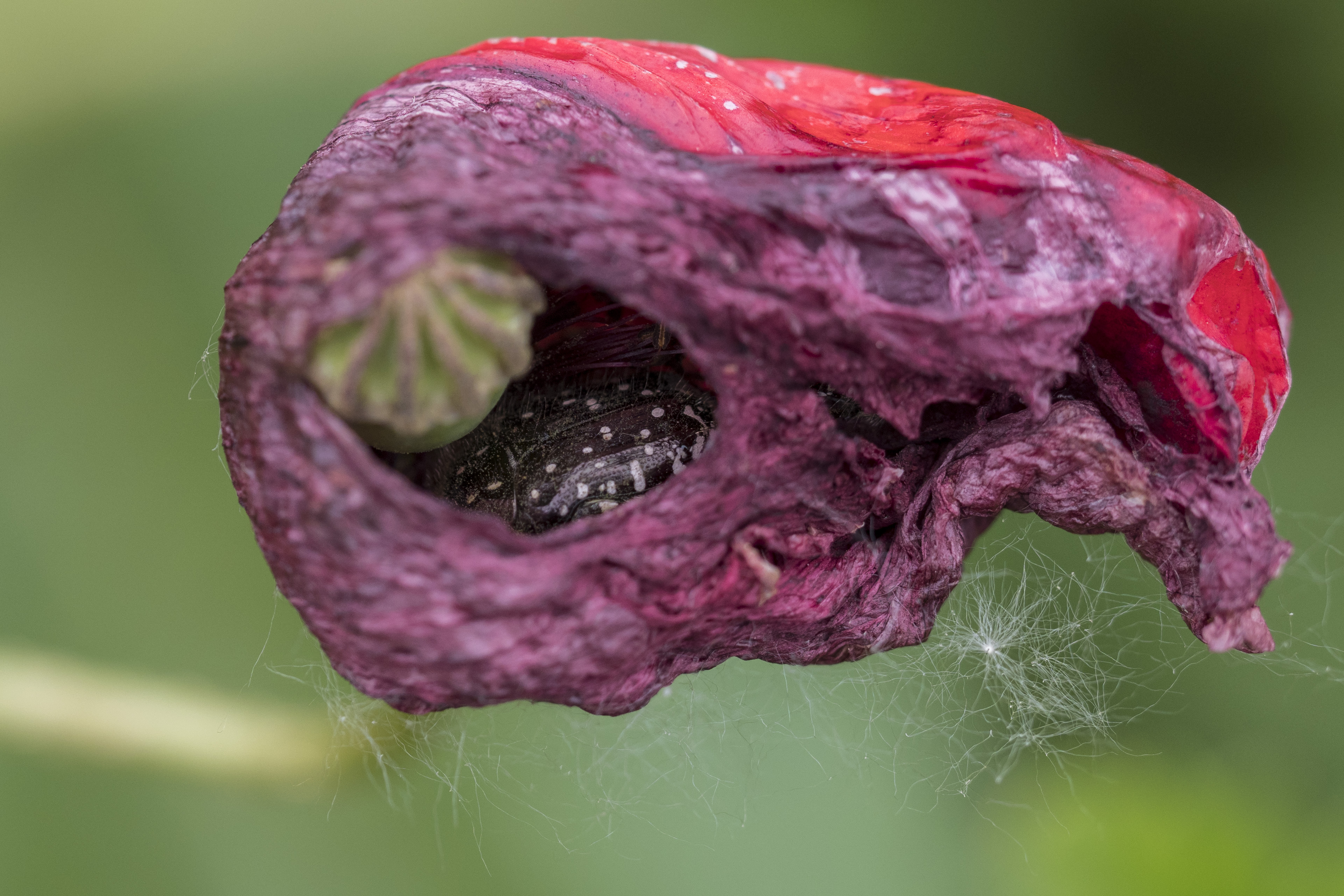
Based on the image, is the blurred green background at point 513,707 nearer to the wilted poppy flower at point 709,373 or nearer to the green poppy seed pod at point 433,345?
the wilted poppy flower at point 709,373

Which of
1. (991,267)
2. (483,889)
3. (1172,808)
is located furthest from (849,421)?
(483,889)

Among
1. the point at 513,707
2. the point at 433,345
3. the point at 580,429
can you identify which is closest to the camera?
the point at 433,345

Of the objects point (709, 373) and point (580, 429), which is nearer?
point (709, 373)

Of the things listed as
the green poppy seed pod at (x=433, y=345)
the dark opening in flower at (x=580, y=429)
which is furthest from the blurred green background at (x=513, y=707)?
the green poppy seed pod at (x=433, y=345)

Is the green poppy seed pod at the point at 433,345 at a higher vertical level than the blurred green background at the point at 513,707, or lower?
higher

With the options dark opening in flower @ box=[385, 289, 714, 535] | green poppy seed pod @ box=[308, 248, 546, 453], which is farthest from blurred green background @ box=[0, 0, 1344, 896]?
green poppy seed pod @ box=[308, 248, 546, 453]

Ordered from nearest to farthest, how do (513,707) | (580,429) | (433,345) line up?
(433,345)
(580,429)
(513,707)

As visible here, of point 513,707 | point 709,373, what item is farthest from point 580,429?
point 513,707

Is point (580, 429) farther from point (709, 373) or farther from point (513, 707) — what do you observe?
point (513, 707)
